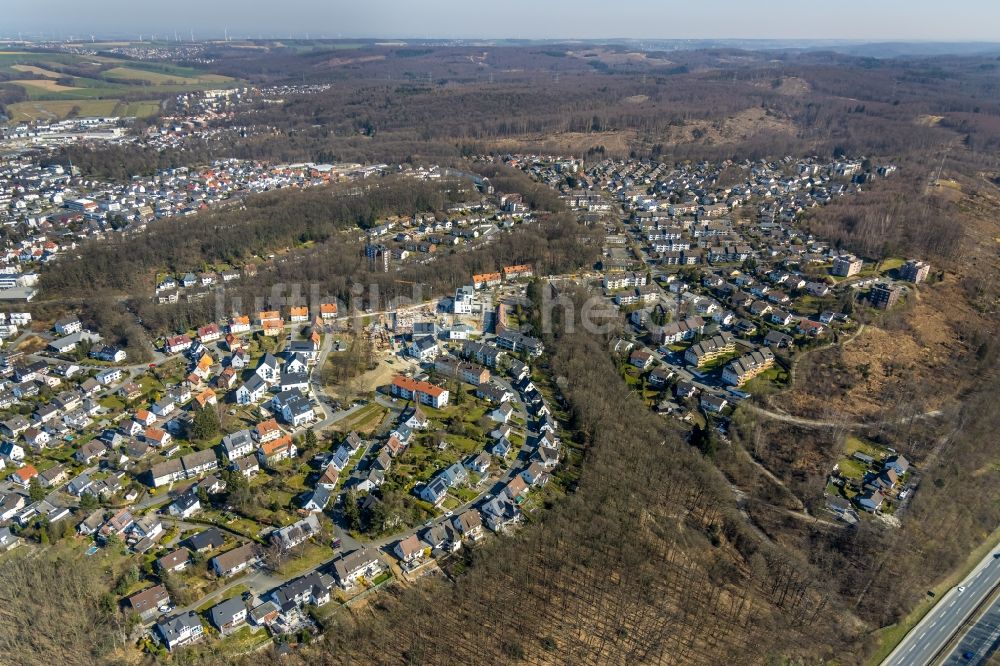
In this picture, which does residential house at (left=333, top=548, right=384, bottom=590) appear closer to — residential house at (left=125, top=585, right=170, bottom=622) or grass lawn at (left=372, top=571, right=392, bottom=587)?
grass lawn at (left=372, top=571, right=392, bottom=587)

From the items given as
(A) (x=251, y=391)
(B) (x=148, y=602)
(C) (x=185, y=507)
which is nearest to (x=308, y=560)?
(B) (x=148, y=602)

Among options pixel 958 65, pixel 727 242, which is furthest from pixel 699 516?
pixel 958 65

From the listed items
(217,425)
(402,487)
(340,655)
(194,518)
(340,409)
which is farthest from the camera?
(340,409)

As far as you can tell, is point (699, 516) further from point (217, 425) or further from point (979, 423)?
point (217, 425)

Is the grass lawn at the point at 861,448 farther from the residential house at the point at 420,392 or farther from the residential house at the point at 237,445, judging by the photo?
the residential house at the point at 237,445

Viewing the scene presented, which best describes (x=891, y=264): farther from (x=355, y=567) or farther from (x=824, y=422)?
(x=355, y=567)

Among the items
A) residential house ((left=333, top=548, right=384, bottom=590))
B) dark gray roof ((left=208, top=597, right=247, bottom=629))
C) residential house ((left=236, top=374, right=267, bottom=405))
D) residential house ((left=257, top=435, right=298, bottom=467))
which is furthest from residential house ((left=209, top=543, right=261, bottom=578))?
residential house ((left=236, top=374, right=267, bottom=405))
